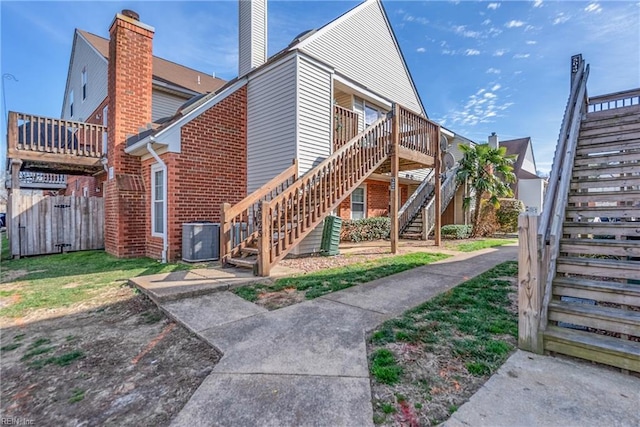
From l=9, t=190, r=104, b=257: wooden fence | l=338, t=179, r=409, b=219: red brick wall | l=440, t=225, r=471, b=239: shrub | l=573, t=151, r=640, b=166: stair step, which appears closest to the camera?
l=573, t=151, r=640, b=166: stair step

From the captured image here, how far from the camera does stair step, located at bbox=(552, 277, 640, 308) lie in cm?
274

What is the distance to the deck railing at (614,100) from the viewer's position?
Answer: 243 inches

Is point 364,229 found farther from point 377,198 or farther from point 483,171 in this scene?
point 483,171

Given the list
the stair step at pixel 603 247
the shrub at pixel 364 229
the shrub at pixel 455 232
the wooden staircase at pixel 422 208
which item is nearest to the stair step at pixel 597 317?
the stair step at pixel 603 247

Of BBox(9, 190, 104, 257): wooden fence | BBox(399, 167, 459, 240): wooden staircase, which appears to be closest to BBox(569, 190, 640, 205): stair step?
BBox(399, 167, 459, 240): wooden staircase

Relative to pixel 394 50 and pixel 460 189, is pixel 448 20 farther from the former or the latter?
pixel 460 189

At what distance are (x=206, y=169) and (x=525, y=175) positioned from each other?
26.5 metres

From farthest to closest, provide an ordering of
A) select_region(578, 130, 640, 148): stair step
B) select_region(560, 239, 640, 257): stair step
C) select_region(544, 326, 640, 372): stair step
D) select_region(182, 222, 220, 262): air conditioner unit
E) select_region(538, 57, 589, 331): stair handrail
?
select_region(182, 222, 220, 262): air conditioner unit
select_region(578, 130, 640, 148): stair step
select_region(560, 239, 640, 257): stair step
select_region(538, 57, 589, 331): stair handrail
select_region(544, 326, 640, 372): stair step

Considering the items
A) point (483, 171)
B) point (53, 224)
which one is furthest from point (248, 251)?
point (483, 171)

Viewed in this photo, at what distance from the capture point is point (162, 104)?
12266 mm

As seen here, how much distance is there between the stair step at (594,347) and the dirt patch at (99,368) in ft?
10.0

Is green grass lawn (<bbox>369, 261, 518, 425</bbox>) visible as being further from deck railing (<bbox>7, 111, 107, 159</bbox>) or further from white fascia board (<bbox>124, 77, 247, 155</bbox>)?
deck railing (<bbox>7, 111, 107, 159</bbox>)

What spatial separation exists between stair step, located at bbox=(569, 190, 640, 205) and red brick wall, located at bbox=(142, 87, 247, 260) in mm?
6762

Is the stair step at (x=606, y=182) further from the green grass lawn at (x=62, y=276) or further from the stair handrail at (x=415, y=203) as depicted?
the stair handrail at (x=415, y=203)
